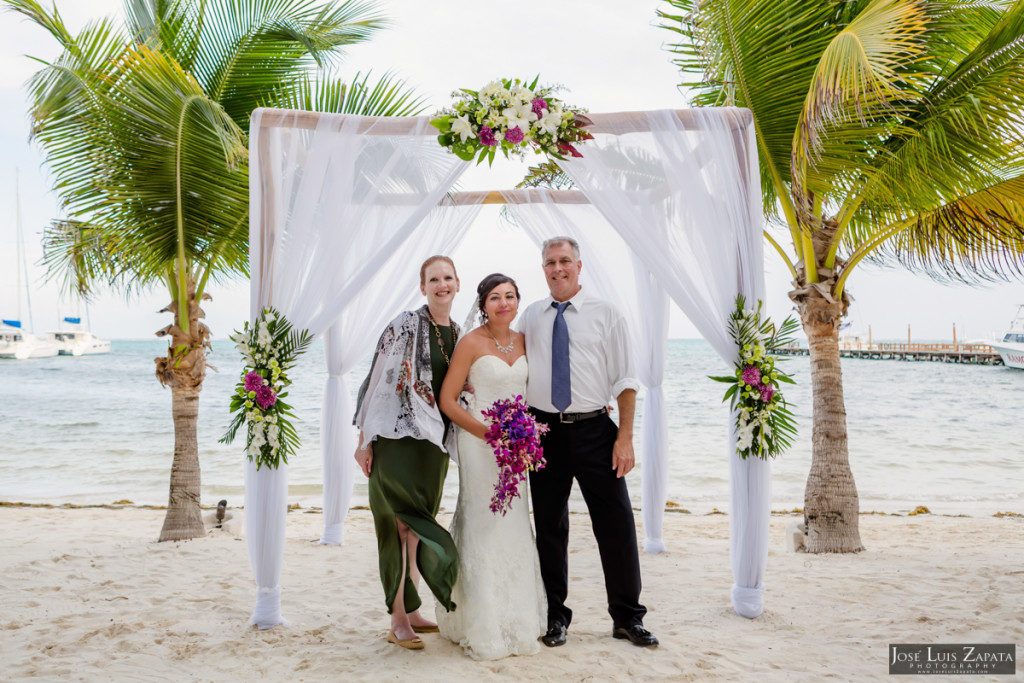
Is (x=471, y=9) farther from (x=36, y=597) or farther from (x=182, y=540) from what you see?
(x=36, y=597)

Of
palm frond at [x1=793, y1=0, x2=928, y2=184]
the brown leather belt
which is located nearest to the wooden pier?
palm frond at [x1=793, y1=0, x2=928, y2=184]

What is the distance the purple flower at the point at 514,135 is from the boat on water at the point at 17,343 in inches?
1564

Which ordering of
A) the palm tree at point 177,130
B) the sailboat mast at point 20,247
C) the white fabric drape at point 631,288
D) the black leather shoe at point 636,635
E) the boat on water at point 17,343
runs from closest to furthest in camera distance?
the black leather shoe at point 636,635 < the palm tree at point 177,130 < the white fabric drape at point 631,288 < the sailboat mast at point 20,247 < the boat on water at point 17,343

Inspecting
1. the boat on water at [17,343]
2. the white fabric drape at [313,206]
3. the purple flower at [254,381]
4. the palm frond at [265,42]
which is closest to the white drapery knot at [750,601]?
the white fabric drape at [313,206]

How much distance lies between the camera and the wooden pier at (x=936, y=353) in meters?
30.0

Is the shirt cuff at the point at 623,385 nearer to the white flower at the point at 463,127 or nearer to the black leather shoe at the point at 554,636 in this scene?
the black leather shoe at the point at 554,636

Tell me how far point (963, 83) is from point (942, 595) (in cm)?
316

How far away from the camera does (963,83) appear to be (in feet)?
14.0

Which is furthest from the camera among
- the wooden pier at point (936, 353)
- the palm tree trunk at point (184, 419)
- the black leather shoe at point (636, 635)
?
the wooden pier at point (936, 353)

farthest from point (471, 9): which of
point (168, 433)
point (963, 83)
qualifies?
point (168, 433)

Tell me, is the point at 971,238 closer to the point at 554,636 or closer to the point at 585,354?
the point at 585,354

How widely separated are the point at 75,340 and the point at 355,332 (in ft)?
135

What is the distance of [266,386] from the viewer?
139 inches

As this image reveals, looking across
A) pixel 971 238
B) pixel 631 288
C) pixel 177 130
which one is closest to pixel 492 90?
pixel 631 288
